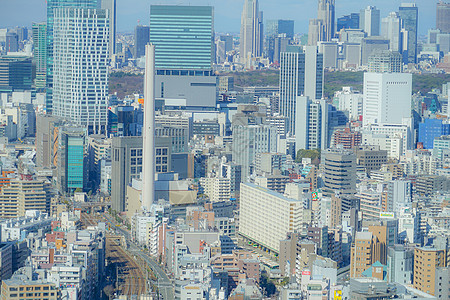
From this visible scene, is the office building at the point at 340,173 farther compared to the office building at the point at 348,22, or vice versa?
the office building at the point at 348,22

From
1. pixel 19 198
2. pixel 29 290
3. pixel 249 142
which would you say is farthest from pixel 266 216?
pixel 249 142

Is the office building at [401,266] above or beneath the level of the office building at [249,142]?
beneath

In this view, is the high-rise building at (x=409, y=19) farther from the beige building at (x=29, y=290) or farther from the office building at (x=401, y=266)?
the beige building at (x=29, y=290)

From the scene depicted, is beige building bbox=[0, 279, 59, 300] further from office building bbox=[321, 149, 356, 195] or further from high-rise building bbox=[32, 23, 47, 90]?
high-rise building bbox=[32, 23, 47, 90]

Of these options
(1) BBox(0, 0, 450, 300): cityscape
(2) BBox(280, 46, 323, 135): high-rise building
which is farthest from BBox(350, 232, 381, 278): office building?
(2) BBox(280, 46, 323, 135): high-rise building

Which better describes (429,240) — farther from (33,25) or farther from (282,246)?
(33,25)

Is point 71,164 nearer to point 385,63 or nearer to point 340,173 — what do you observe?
point 340,173

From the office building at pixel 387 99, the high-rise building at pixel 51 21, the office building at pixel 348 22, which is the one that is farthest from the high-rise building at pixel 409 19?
the high-rise building at pixel 51 21
